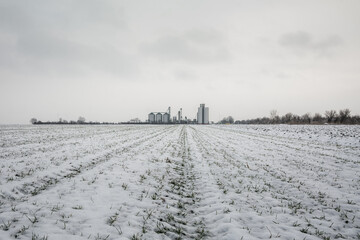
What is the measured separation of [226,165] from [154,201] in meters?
5.64

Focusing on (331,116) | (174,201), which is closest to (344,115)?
(331,116)

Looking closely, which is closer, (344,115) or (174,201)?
(174,201)

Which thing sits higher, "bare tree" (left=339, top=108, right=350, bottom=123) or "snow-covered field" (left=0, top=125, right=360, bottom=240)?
"bare tree" (left=339, top=108, right=350, bottom=123)

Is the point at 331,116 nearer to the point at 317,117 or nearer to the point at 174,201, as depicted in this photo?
the point at 317,117

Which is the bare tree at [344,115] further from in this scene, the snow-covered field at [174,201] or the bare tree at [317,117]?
the snow-covered field at [174,201]

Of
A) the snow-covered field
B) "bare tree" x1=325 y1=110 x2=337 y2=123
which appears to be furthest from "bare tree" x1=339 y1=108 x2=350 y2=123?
the snow-covered field

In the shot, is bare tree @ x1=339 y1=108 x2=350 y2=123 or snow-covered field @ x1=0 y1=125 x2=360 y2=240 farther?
bare tree @ x1=339 y1=108 x2=350 y2=123

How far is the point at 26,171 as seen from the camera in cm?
794

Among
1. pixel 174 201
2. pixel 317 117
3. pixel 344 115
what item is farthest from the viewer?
pixel 317 117

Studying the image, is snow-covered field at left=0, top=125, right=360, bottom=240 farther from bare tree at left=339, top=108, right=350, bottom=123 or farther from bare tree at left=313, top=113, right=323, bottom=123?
bare tree at left=313, top=113, right=323, bottom=123

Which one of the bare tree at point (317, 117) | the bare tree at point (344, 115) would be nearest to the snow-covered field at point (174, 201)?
the bare tree at point (344, 115)

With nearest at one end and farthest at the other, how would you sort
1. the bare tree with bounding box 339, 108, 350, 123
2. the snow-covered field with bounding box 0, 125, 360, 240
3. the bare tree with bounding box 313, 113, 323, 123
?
the snow-covered field with bounding box 0, 125, 360, 240 → the bare tree with bounding box 339, 108, 350, 123 → the bare tree with bounding box 313, 113, 323, 123

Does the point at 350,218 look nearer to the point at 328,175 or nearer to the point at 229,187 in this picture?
the point at 229,187

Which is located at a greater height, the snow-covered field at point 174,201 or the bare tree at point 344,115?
the bare tree at point 344,115
